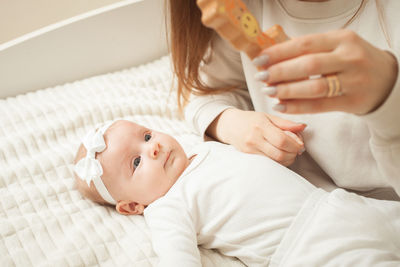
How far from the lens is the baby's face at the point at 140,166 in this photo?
909 millimetres

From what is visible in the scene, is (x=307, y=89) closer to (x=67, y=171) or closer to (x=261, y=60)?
(x=261, y=60)

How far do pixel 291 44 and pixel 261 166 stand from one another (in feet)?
1.26

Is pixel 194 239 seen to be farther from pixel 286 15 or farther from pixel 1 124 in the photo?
pixel 1 124

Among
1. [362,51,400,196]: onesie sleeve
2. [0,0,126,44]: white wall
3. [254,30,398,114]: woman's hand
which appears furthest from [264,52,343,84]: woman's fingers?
[0,0,126,44]: white wall

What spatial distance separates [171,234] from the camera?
765 mm

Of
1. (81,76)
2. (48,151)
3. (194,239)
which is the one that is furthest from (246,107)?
(81,76)

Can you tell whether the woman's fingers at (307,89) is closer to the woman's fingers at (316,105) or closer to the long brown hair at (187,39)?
the woman's fingers at (316,105)

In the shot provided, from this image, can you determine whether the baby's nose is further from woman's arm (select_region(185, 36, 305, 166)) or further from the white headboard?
the white headboard

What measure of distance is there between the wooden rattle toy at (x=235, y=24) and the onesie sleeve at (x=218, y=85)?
0.44 metres

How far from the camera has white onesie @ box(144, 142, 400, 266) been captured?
2.31 feet

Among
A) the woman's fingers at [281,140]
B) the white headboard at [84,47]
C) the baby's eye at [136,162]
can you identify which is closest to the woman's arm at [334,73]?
the woman's fingers at [281,140]

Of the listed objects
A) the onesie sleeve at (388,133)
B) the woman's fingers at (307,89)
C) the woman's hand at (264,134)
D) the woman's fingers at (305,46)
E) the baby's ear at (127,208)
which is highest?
the woman's fingers at (305,46)

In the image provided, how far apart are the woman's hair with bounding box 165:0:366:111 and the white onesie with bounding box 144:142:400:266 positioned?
0.23 m

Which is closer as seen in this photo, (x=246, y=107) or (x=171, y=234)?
(x=171, y=234)
